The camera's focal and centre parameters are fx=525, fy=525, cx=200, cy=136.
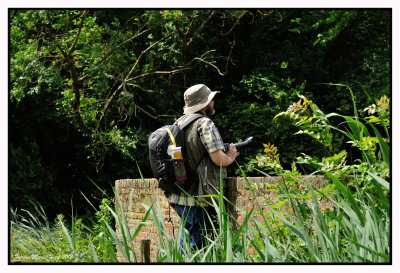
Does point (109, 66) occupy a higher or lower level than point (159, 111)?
higher

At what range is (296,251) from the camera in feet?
8.00

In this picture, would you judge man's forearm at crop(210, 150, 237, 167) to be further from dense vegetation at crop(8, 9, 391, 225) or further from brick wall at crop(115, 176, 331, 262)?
dense vegetation at crop(8, 9, 391, 225)

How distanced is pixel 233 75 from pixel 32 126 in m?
4.55

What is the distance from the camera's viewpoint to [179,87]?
35.1ft

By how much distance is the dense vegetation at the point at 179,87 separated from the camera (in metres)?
9.49

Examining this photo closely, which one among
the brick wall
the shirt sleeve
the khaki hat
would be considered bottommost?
the brick wall

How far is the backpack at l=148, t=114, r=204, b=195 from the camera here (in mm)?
3523

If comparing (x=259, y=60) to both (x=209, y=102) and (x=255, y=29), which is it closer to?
(x=255, y=29)

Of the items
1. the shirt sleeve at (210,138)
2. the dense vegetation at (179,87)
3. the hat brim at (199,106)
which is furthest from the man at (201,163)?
the dense vegetation at (179,87)

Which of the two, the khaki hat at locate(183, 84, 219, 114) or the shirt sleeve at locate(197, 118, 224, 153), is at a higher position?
the khaki hat at locate(183, 84, 219, 114)

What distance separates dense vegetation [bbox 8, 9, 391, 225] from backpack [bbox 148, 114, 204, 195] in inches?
209

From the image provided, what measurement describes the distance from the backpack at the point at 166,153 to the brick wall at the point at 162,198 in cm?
14

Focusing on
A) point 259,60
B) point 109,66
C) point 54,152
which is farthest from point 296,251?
point 54,152

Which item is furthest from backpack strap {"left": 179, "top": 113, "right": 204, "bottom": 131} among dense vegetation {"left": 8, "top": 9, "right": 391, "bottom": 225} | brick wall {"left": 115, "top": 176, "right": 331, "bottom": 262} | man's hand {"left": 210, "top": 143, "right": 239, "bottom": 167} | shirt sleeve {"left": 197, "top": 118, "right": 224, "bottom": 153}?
dense vegetation {"left": 8, "top": 9, "right": 391, "bottom": 225}
